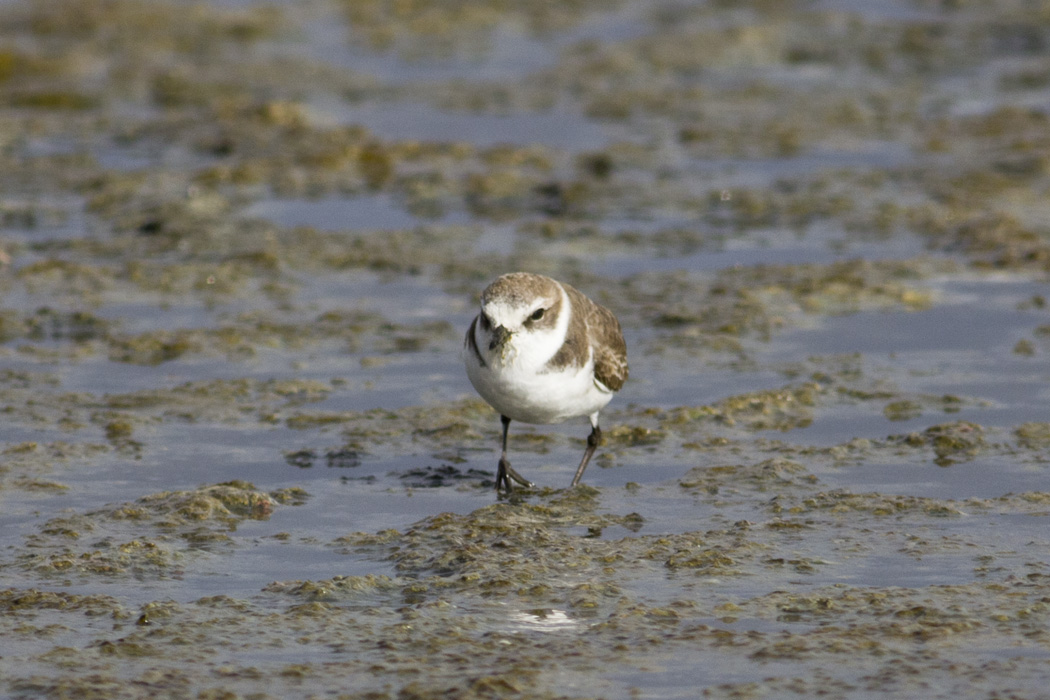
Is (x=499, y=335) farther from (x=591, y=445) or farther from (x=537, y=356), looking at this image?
(x=591, y=445)

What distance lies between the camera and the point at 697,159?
41.6 feet

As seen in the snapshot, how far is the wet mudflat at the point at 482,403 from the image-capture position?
524cm

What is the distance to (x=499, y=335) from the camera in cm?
635

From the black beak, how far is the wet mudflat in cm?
82

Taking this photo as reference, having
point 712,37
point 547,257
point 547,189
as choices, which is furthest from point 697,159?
point 712,37

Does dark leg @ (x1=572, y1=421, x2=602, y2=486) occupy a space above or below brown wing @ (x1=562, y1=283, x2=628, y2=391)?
below

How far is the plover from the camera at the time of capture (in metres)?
6.37

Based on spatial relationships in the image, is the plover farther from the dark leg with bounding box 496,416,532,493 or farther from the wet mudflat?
the wet mudflat

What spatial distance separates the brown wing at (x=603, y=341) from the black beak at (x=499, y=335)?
568 millimetres

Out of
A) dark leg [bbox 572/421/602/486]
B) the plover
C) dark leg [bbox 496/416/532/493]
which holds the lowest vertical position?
dark leg [bbox 496/416/532/493]

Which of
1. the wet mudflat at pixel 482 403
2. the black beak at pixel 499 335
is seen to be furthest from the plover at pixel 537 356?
the wet mudflat at pixel 482 403

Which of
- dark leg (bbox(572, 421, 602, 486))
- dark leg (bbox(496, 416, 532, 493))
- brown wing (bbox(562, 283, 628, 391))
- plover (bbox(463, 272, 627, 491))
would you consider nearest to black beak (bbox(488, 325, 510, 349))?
plover (bbox(463, 272, 627, 491))

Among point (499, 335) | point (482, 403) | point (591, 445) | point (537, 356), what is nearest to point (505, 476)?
point (591, 445)

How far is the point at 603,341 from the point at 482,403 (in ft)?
4.43
